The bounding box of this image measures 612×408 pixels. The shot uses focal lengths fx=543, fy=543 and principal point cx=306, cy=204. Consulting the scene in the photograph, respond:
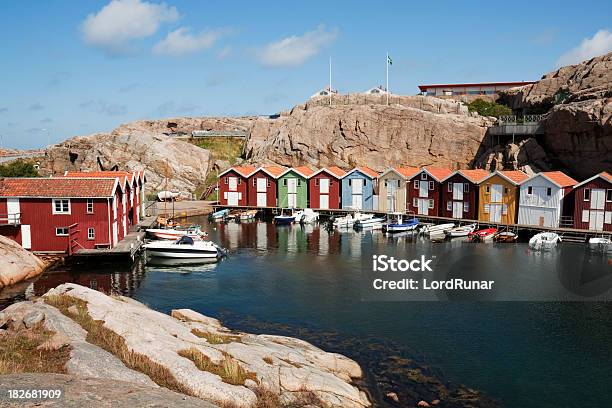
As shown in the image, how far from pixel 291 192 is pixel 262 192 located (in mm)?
5308

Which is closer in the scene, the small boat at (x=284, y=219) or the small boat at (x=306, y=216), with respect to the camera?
the small boat at (x=284, y=219)

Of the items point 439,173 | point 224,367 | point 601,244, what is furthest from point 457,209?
point 224,367

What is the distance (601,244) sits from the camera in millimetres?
53500

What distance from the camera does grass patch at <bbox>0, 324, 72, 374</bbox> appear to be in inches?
653

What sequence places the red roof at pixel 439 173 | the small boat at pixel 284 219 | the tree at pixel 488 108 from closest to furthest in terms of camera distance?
the red roof at pixel 439 173
the small boat at pixel 284 219
the tree at pixel 488 108

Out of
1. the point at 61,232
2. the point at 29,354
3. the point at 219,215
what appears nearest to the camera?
the point at 29,354

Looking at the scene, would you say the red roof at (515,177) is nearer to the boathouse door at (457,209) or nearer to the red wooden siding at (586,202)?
the red wooden siding at (586,202)

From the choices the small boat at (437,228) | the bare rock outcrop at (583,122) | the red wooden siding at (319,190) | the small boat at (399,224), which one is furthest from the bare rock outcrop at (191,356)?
the bare rock outcrop at (583,122)

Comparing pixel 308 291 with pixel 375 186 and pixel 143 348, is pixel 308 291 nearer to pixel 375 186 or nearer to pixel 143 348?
pixel 143 348

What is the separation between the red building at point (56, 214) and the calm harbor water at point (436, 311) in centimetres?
380

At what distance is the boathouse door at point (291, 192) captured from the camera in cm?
8450

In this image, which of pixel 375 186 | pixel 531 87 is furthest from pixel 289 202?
pixel 531 87

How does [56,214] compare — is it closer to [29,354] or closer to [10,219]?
[10,219]

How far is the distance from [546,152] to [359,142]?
33575 mm
